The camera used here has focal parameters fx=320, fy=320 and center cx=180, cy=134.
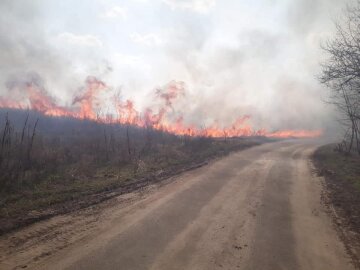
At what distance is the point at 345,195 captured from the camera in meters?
12.3

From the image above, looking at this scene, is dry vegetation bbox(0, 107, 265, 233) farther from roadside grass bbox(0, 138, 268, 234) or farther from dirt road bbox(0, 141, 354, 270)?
dirt road bbox(0, 141, 354, 270)

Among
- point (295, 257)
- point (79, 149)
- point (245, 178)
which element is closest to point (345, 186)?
point (245, 178)

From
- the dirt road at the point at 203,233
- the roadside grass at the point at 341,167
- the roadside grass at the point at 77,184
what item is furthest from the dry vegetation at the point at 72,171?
the roadside grass at the point at 341,167

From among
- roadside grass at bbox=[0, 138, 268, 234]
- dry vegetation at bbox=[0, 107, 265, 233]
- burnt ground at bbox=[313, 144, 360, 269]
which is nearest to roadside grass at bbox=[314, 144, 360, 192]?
burnt ground at bbox=[313, 144, 360, 269]

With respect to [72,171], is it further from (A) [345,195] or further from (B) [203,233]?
(A) [345,195]

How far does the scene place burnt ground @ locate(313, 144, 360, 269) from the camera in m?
8.23

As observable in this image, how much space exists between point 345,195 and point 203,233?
731cm

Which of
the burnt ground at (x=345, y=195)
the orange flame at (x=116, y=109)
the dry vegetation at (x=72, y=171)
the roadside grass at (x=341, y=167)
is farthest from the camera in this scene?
the orange flame at (x=116, y=109)

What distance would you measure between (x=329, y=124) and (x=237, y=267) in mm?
62555

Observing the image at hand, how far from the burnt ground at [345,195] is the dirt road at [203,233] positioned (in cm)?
32

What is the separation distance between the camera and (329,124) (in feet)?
204

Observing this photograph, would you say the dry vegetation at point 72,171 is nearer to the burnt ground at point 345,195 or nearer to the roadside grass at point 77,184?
the roadside grass at point 77,184

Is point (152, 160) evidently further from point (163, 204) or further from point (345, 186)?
point (345, 186)

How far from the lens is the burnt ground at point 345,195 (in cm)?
823
